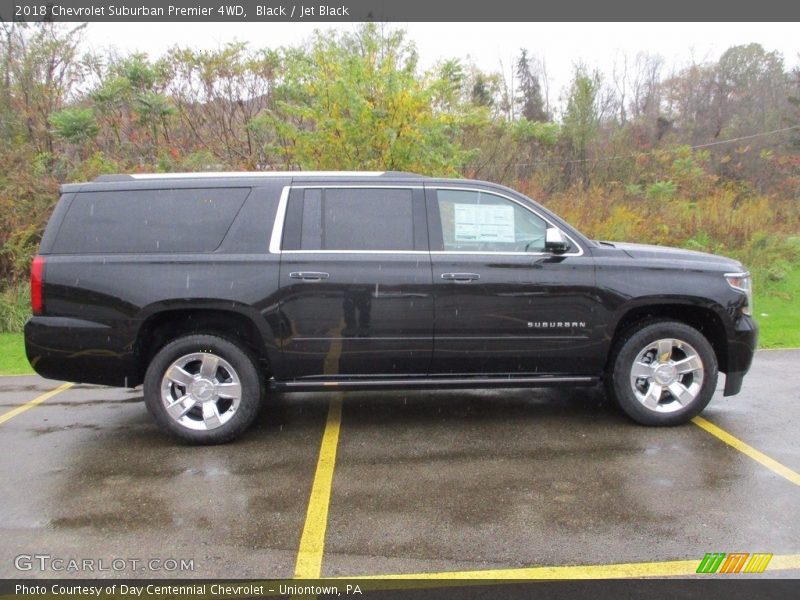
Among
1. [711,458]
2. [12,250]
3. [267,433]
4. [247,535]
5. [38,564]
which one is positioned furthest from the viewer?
[12,250]

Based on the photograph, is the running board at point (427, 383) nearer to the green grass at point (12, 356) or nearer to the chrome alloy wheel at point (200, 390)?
the chrome alloy wheel at point (200, 390)

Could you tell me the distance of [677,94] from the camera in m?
30.6

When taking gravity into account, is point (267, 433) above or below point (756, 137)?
below

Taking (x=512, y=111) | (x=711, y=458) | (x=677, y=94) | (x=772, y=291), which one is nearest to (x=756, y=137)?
(x=677, y=94)

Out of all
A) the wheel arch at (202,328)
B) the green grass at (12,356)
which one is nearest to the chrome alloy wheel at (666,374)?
the wheel arch at (202,328)

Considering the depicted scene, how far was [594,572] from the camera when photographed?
306 centimetres

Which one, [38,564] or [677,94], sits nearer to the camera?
[38,564]

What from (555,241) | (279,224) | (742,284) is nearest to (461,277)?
(555,241)

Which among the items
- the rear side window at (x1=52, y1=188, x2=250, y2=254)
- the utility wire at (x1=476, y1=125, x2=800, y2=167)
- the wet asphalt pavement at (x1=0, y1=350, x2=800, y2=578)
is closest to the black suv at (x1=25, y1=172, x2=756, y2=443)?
the rear side window at (x1=52, y1=188, x2=250, y2=254)

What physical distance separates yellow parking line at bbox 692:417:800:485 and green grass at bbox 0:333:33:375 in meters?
7.35

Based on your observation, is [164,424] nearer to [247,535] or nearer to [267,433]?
[267,433]

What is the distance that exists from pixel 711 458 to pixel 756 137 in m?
26.0

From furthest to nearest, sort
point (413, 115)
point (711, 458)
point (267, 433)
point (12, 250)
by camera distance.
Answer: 1. point (12, 250)
2. point (413, 115)
3. point (267, 433)
4. point (711, 458)

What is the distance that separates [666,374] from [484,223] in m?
1.86
